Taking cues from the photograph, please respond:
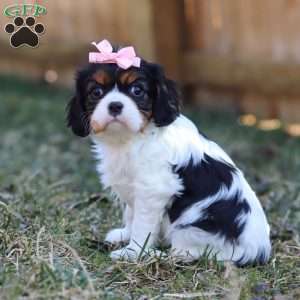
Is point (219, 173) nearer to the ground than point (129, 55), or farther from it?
nearer to the ground

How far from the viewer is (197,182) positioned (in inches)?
184

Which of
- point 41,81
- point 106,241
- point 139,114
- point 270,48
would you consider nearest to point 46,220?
point 106,241

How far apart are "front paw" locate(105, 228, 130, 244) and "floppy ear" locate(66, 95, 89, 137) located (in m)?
0.68

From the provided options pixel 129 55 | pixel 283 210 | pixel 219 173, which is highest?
pixel 129 55

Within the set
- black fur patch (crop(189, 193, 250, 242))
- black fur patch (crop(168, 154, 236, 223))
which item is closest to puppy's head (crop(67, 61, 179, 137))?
black fur patch (crop(168, 154, 236, 223))

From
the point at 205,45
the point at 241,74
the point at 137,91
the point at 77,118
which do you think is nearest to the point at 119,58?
the point at 137,91

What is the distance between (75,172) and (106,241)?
8.01 ft

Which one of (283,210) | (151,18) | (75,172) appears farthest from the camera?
(151,18)

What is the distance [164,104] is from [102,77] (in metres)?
0.40

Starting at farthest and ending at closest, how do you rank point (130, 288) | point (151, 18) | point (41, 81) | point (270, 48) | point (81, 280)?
point (41, 81)
point (151, 18)
point (270, 48)
point (130, 288)
point (81, 280)

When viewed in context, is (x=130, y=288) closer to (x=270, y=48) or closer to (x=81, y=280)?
(x=81, y=280)

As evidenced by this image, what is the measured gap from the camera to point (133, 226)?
15.6 feet

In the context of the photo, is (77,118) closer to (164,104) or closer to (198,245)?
(164,104)

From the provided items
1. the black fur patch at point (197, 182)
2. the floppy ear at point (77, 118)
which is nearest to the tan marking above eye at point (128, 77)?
the floppy ear at point (77, 118)
